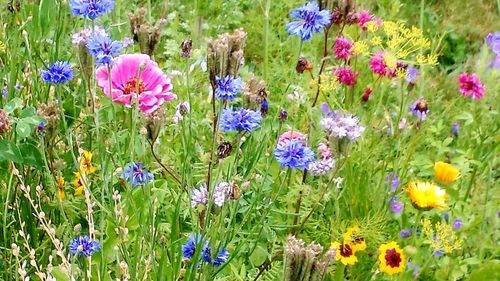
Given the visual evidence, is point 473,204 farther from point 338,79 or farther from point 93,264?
point 93,264

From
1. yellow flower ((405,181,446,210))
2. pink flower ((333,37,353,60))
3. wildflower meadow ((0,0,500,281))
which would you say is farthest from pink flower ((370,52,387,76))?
yellow flower ((405,181,446,210))

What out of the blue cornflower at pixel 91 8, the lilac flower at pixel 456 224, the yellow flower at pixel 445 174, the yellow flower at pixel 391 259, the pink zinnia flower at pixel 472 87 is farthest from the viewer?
the pink zinnia flower at pixel 472 87

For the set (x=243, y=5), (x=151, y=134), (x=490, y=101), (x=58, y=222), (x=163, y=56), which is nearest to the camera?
(x=151, y=134)

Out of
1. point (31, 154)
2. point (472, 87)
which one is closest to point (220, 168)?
point (31, 154)

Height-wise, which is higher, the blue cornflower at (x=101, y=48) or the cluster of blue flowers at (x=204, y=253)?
the blue cornflower at (x=101, y=48)

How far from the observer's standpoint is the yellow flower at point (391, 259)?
159 centimetres

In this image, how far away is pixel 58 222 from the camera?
1.70m

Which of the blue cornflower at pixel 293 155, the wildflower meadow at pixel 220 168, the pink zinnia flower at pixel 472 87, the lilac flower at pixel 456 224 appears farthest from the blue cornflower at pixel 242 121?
the pink zinnia flower at pixel 472 87

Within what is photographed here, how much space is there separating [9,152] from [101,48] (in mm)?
321

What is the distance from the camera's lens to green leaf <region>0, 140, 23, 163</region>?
4.64ft

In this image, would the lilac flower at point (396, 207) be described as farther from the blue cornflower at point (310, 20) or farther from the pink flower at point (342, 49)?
the blue cornflower at point (310, 20)

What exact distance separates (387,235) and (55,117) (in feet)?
2.87

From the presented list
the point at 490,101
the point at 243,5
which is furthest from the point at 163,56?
the point at 490,101

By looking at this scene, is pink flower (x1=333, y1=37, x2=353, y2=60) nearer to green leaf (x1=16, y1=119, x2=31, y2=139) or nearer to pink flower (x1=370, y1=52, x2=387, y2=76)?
pink flower (x1=370, y1=52, x2=387, y2=76)
